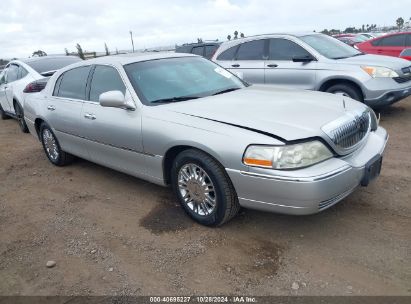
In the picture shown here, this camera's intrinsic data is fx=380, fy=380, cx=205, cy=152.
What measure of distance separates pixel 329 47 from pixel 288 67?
0.93 metres

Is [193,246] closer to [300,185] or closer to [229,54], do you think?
[300,185]

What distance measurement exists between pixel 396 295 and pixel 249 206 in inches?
47.6

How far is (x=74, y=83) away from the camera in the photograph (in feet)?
16.4

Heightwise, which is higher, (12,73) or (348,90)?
(12,73)

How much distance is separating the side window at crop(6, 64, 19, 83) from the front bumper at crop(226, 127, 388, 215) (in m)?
7.58

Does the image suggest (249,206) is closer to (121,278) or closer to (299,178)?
(299,178)

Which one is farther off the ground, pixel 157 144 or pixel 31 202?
pixel 157 144

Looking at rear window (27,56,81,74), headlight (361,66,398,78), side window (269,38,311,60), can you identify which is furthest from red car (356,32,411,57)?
rear window (27,56,81,74)

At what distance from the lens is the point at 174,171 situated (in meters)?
3.65

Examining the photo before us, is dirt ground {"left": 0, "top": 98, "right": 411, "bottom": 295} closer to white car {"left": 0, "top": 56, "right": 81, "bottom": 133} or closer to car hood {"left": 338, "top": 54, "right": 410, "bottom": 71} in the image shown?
car hood {"left": 338, "top": 54, "right": 410, "bottom": 71}

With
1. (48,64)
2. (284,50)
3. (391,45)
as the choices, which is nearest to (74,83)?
(48,64)

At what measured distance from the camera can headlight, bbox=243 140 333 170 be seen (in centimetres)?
290

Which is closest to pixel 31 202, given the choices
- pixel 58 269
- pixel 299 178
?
pixel 58 269

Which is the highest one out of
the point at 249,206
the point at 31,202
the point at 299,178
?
the point at 299,178
